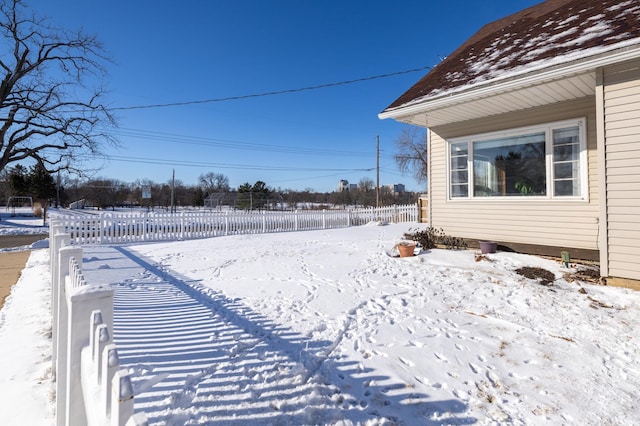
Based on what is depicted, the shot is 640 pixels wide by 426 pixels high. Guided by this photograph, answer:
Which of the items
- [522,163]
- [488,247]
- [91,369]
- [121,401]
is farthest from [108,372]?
[522,163]

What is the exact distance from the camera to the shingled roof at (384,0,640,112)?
498 cm

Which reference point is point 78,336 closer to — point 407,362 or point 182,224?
point 407,362

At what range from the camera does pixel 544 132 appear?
6.36 metres

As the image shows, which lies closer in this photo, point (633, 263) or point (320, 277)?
point (633, 263)

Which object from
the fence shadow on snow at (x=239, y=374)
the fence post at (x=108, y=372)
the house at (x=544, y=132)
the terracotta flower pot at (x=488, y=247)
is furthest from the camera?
the terracotta flower pot at (x=488, y=247)

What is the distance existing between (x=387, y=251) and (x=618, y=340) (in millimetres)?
4811

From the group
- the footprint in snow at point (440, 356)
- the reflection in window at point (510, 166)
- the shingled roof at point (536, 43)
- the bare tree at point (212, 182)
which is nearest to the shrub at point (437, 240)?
the reflection in window at point (510, 166)

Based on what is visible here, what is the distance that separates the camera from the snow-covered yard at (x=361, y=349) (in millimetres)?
2238

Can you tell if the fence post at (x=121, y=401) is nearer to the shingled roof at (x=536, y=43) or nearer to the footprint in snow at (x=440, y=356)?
the footprint in snow at (x=440, y=356)

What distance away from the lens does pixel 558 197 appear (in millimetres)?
6156

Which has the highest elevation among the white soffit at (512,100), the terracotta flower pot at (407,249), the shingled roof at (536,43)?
the shingled roof at (536,43)

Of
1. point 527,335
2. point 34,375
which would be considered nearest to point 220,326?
point 34,375

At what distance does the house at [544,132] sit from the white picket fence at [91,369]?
20.0 feet

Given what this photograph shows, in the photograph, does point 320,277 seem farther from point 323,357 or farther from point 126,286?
point 126,286
